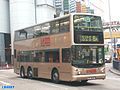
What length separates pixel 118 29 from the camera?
93.1 meters

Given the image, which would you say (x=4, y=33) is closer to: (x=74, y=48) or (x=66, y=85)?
(x=66, y=85)

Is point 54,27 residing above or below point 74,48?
above

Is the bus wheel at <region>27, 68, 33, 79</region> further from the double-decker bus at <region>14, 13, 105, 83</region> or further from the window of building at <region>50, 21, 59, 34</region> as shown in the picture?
the window of building at <region>50, 21, 59, 34</region>

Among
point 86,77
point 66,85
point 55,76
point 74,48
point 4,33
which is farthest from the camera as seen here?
point 4,33

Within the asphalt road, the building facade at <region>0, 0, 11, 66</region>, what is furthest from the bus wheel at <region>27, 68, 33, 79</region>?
the building facade at <region>0, 0, 11, 66</region>

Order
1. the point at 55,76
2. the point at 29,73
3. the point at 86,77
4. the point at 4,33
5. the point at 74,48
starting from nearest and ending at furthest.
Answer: the point at 74,48, the point at 86,77, the point at 55,76, the point at 29,73, the point at 4,33

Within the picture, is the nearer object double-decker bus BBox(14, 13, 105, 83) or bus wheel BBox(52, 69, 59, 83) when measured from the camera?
double-decker bus BBox(14, 13, 105, 83)

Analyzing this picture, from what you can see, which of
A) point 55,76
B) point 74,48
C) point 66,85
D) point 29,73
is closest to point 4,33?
point 29,73

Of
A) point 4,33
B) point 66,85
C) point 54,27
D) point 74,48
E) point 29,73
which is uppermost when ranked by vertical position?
point 4,33

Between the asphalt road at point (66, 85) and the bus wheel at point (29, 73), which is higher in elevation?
the bus wheel at point (29, 73)

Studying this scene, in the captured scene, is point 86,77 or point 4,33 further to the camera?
point 4,33

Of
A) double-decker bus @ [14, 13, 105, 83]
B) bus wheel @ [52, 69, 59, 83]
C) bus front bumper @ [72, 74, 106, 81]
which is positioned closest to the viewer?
bus front bumper @ [72, 74, 106, 81]

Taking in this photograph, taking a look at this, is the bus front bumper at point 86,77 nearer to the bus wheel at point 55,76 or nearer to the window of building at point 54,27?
the bus wheel at point 55,76

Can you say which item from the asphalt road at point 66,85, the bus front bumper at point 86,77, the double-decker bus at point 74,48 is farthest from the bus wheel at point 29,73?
the bus front bumper at point 86,77
